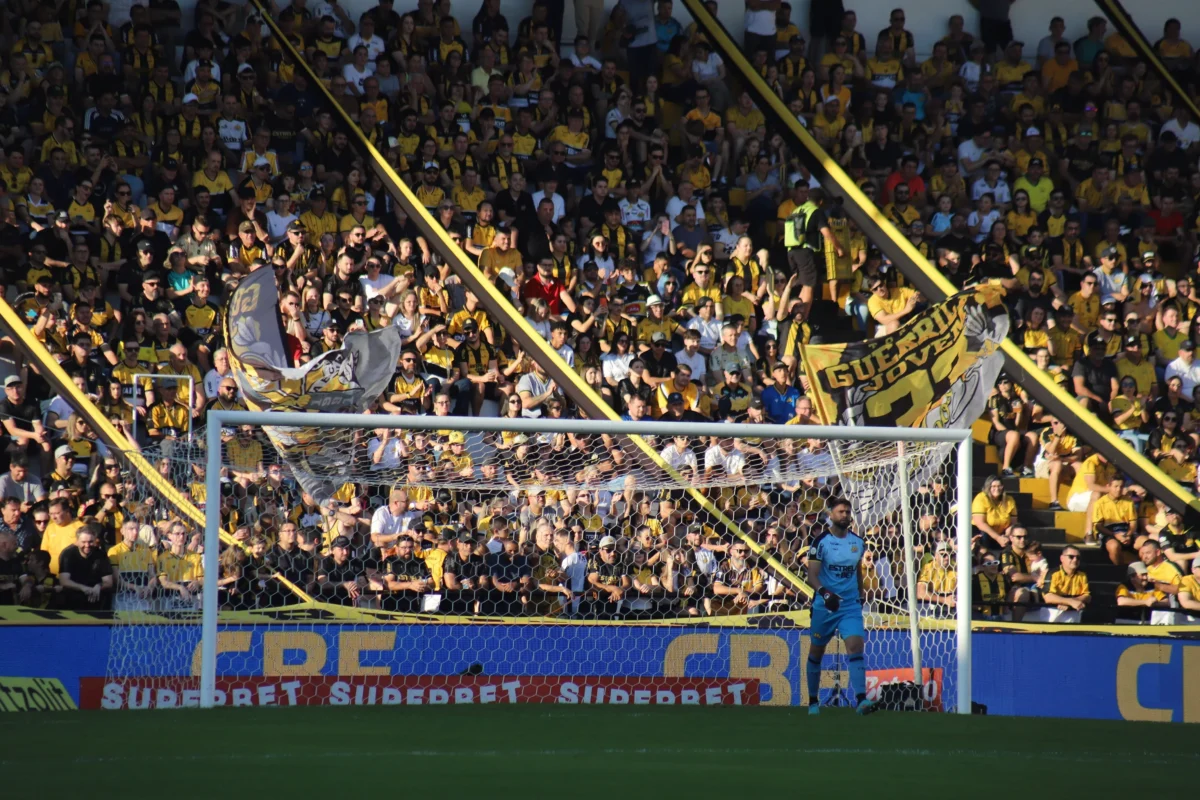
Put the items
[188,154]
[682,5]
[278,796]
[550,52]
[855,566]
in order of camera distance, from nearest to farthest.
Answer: [278,796]
[855,566]
[188,154]
[550,52]
[682,5]

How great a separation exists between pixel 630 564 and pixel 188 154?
5.98 metres

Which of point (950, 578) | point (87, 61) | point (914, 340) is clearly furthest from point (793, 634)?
point (87, 61)

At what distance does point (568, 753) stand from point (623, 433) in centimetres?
369

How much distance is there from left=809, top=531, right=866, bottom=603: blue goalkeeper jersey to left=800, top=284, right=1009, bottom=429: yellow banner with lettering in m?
0.94

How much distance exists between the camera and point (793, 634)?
1220cm

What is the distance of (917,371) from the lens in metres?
11.0

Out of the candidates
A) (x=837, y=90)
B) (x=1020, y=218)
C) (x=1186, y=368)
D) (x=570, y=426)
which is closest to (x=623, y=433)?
(x=570, y=426)

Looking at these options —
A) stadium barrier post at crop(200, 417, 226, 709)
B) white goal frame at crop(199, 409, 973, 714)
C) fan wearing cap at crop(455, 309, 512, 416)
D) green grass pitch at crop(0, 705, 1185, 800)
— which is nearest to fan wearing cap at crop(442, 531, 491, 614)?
white goal frame at crop(199, 409, 973, 714)

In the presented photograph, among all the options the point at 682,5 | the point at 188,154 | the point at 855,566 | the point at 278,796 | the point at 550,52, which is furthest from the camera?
the point at 682,5

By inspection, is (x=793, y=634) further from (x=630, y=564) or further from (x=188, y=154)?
(x=188, y=154)

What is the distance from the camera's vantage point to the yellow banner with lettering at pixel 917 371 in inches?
421

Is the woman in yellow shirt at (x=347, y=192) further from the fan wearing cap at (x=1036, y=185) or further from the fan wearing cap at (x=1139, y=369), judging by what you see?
the fan wearing cap at (x=1139, y=369)

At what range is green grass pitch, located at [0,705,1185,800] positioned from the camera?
6.45 meters

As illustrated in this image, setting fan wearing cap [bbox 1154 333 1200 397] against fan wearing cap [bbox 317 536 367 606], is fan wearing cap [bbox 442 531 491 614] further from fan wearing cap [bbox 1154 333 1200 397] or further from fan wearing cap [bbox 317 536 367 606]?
fan wearing cap [bbox 1154 333 1200 397]
